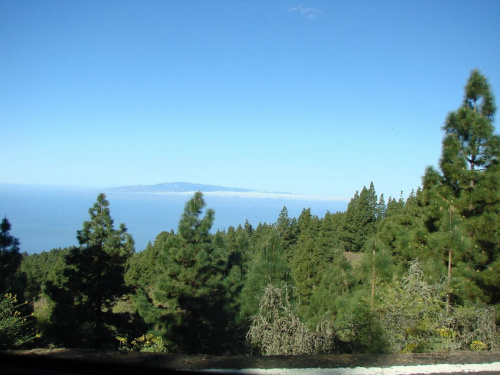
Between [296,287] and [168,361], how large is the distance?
8385 millimetres

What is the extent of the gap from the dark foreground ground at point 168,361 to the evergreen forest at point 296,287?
1.83 metres

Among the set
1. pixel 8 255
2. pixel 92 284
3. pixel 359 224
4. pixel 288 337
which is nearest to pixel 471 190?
pixel 288 337

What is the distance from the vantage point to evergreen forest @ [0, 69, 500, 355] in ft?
15.6

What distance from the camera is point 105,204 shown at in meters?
14.5

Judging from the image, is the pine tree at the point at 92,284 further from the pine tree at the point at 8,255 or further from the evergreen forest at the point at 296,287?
the pine tree at the point at 8,255

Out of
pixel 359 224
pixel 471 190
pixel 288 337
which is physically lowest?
pixel 359 224

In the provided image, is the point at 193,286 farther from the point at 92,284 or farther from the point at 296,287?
the point at 296,287

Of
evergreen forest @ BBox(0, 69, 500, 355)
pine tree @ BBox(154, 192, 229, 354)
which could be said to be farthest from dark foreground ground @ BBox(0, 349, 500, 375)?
pine tree @ BBox(154, 192, 229, 354)

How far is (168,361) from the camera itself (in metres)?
2.10

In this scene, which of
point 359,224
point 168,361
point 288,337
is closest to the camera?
point 168,361

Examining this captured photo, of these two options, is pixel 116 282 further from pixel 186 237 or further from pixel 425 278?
pixel 425 278

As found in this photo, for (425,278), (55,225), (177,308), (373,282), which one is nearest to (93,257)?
(177,308)

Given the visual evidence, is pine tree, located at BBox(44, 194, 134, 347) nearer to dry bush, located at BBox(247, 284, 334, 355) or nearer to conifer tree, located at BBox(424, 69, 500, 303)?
dry bush, located at BBox(247, 284, 334, 355)

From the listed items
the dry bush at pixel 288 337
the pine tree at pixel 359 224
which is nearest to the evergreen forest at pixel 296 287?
the dry bush at pixel 288 337
